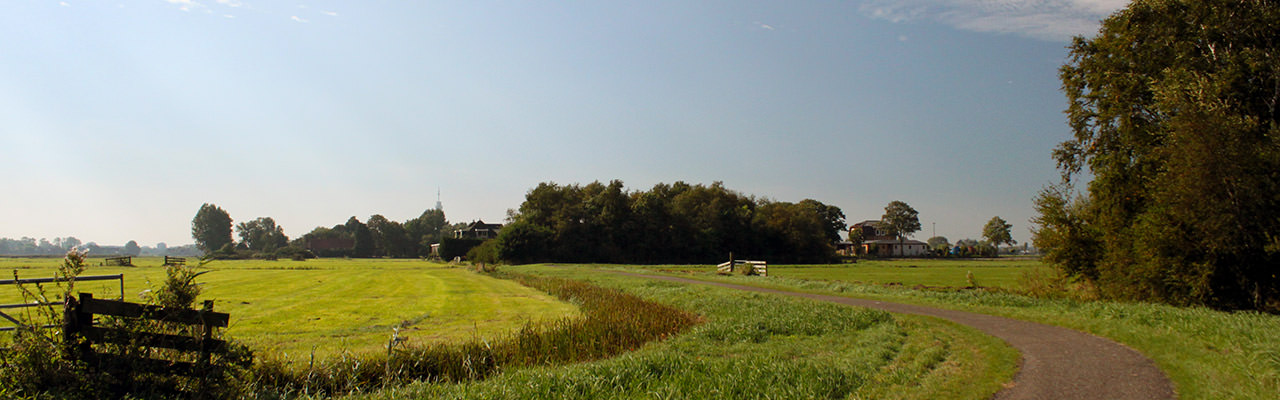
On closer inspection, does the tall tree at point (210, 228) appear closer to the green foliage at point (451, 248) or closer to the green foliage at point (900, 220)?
the green foliage at point (451, 248)

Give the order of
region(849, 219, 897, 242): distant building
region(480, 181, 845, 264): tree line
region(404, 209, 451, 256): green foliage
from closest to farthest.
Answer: region(480, 181, 845, 264): tree line, region(849, 219, 897, 242): distant building, region(404, 209, 451, 256): green foliage

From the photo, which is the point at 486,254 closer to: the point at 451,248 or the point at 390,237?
the point at 451,248

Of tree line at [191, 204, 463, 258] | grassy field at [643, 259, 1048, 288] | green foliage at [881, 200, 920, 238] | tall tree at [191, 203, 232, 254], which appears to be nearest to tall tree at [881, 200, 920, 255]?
green foliage at [881, 200, 920, 238]

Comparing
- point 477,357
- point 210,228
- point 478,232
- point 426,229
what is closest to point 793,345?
point 477,357

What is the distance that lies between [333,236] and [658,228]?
362 ft

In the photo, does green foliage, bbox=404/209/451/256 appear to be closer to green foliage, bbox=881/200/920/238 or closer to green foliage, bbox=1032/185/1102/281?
green foliage, bbox=881/200/920/238

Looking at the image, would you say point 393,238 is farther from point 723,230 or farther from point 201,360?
point 201,360

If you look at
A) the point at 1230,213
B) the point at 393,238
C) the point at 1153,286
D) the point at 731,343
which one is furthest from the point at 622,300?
the point at 393,238

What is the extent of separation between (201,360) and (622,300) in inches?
556

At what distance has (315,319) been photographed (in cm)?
1678

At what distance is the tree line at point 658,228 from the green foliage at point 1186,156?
211ft

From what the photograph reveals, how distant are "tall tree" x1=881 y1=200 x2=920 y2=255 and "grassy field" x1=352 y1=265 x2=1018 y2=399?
130m

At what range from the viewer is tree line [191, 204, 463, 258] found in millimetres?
147875

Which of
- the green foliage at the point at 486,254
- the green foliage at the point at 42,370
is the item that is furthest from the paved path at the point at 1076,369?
the green foliage at the point at 486,254
